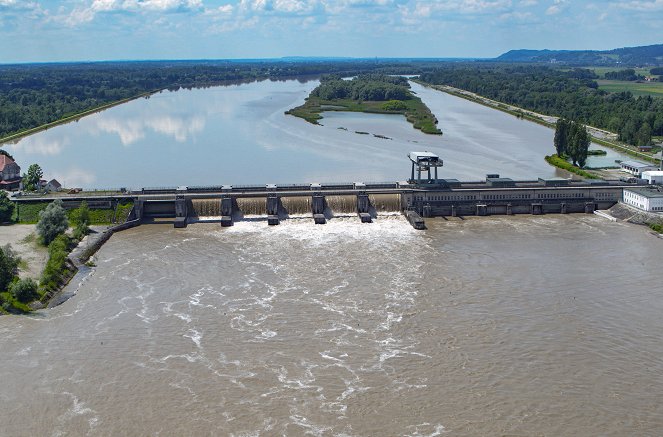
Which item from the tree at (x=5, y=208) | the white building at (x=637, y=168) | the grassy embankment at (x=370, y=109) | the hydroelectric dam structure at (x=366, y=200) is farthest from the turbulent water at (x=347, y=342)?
the grassy embankment at (x=370, y=109)

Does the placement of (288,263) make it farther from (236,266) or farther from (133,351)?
(133,351)

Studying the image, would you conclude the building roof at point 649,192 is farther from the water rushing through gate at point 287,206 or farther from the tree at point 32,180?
the tree at point 32,180

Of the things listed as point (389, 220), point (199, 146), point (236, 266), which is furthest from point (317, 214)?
point (199, 146)

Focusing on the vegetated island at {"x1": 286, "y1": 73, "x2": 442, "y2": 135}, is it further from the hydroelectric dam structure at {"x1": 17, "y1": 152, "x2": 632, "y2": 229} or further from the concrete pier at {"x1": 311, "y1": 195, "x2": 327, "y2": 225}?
the concrete pier at {"x1": 311, "y1": 195, "x2": 327, "y2": 225}

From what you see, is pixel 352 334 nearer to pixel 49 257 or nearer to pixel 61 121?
pixel 49 257

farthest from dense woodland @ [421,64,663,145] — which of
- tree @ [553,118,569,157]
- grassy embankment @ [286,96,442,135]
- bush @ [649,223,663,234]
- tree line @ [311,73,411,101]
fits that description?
bush @ [649,223,663,234]

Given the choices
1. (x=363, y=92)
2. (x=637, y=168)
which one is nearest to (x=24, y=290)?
(x=637, y=168)
